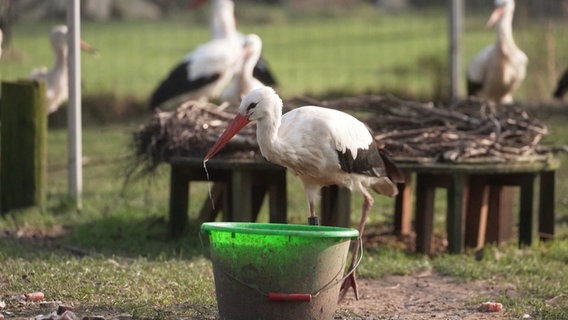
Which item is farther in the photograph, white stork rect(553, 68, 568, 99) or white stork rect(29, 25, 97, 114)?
white stork rect(553, 68, 568, 99)

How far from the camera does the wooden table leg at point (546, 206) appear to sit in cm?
800

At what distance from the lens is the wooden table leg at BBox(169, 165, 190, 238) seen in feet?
25.7

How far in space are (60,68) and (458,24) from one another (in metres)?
3.81

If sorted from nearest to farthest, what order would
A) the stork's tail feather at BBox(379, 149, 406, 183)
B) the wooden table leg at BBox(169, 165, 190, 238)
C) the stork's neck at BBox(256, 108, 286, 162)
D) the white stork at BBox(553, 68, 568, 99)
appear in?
the stork's neck at BBox(256, 108, 286, 162)
the stork's tail feather at BBox(379, 149, 406, 183)
the wooden table leg at BBox(169, 165, 190, 238)
the white stork at BBox(553, 68, 568, 99)

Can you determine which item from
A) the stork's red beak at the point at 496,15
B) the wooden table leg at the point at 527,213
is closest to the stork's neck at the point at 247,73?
the stork's red beak at the point at 496,15

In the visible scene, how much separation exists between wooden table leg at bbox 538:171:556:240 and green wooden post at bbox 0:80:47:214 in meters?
3.51

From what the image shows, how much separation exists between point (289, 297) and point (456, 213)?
2740 mm

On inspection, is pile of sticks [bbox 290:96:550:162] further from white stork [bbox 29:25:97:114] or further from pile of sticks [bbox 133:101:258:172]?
white stork [bbox 29:25:97:114]

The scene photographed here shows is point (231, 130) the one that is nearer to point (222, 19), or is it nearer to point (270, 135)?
point (270, 135)

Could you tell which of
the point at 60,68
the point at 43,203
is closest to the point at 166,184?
the point at 60,68

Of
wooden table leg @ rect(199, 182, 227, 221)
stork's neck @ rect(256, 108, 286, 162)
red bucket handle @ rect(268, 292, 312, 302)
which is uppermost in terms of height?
stork's neck @ rect(256, 108, 286, 162)

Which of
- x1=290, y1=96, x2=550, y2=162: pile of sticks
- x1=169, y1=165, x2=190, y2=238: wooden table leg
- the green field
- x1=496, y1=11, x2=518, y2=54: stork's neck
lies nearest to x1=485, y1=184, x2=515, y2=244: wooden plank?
x1=290, y1=96, x2=550, y2=162: pile of sticks

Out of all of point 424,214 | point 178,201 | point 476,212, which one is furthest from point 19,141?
point 476,212

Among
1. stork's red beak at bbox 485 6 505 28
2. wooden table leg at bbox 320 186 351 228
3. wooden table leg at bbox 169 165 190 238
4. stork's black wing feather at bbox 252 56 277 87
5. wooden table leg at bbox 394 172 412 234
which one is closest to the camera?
wooden table leg at bbox 320 186 351 228
